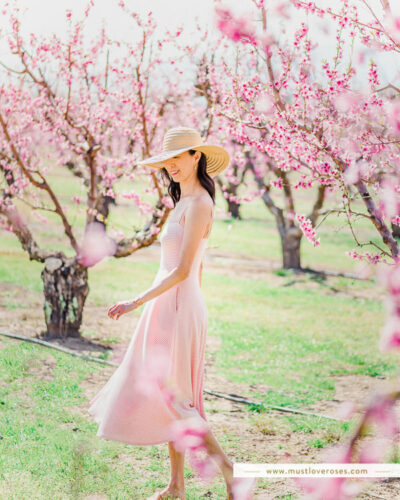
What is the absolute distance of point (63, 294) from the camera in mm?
7375

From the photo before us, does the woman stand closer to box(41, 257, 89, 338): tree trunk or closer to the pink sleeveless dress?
the pink sleeveless dress

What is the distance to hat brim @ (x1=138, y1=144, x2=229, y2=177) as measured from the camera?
3605mm

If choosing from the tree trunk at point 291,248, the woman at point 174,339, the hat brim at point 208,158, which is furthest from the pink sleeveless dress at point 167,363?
the tree trunk at point 291,248

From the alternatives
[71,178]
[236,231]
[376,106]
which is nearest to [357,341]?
[376,106]

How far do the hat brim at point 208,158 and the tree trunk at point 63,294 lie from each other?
366cm

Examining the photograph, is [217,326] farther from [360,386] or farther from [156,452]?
[156,452]

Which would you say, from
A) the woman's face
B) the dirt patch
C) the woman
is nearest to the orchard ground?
the dirt patch

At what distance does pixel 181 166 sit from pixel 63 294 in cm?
413

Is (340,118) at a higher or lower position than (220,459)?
higher

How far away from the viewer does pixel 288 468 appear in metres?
3.62

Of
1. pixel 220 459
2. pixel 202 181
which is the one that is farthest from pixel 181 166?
pixel 220 459

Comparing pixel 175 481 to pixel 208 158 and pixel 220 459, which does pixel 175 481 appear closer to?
pixel 220 459

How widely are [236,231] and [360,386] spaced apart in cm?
1587

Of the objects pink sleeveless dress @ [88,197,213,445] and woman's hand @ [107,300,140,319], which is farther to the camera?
pink sleeveless dress @ [88,197,213,445]
